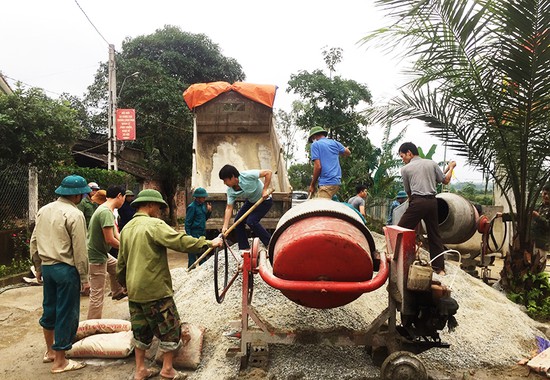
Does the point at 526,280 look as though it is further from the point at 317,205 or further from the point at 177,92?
the point at 177,92

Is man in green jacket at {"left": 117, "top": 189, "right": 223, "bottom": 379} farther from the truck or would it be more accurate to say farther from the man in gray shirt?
the truck

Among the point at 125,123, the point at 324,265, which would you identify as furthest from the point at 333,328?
the point at 125,123

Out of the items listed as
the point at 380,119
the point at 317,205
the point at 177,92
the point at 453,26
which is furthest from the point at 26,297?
the point at 177,92

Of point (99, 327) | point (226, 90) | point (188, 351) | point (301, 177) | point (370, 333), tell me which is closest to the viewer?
Result: point (370, 333)

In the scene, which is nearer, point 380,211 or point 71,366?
point 71,366

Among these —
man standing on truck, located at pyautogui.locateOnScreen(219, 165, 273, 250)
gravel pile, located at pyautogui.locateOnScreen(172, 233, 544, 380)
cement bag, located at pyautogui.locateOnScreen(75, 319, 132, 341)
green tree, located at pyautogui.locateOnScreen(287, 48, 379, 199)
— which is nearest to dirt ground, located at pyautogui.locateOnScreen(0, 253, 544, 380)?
gravel pile, located at pyautogui.locateOnScreen(172, 233, 544, 380)

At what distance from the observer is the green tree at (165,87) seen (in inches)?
690

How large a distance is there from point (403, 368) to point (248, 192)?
279 centimetres

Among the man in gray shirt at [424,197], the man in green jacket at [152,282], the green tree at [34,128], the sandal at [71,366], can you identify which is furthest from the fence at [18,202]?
the man in gray shirt at [424,197]

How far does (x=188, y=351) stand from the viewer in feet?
11.7

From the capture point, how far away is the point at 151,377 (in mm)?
3436

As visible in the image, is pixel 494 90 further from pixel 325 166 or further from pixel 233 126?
pixel 233 126

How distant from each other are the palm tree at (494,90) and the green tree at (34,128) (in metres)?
6.36

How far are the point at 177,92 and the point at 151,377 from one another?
52.2 feet
